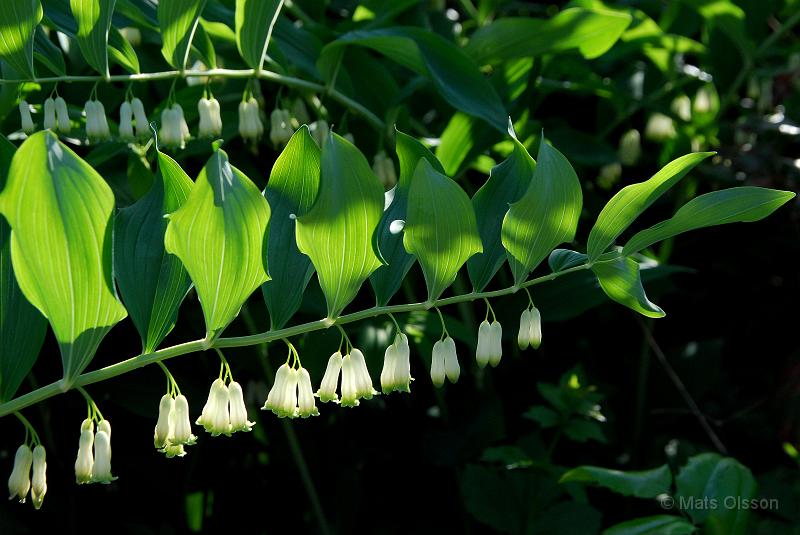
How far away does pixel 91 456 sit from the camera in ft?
4.47

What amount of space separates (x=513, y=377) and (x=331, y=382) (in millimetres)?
1591

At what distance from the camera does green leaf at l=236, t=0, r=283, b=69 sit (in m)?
1.87

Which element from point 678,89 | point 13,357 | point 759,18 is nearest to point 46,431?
point 13,357

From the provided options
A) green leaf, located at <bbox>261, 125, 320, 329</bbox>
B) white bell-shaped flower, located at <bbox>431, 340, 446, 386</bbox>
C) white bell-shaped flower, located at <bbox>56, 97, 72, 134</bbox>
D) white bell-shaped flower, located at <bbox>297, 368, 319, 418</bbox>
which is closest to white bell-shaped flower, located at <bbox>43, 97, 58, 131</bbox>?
white bell-shaped flower, located at <bbox>56, 97, 72, 134</bbox>

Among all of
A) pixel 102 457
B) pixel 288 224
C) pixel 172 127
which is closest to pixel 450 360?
pixel 288 224

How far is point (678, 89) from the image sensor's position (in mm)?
3105

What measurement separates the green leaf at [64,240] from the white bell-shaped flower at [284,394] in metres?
0.29

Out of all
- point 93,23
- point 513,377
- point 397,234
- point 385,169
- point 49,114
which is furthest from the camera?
point 513,377

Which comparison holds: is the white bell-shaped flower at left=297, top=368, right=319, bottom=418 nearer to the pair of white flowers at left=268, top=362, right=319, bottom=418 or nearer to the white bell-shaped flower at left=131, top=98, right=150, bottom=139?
the pair of white flowers at left=268, top=362, right=319, bottom=418

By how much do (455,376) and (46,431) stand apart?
129cm

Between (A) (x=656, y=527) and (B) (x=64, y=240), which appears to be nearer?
(B) (x=64, y=240)

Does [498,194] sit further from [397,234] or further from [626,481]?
[626,481]

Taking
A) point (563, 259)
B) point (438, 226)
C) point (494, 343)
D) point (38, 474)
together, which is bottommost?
point (38, 474)

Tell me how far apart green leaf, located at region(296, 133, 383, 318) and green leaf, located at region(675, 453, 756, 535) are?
39.8 inches
